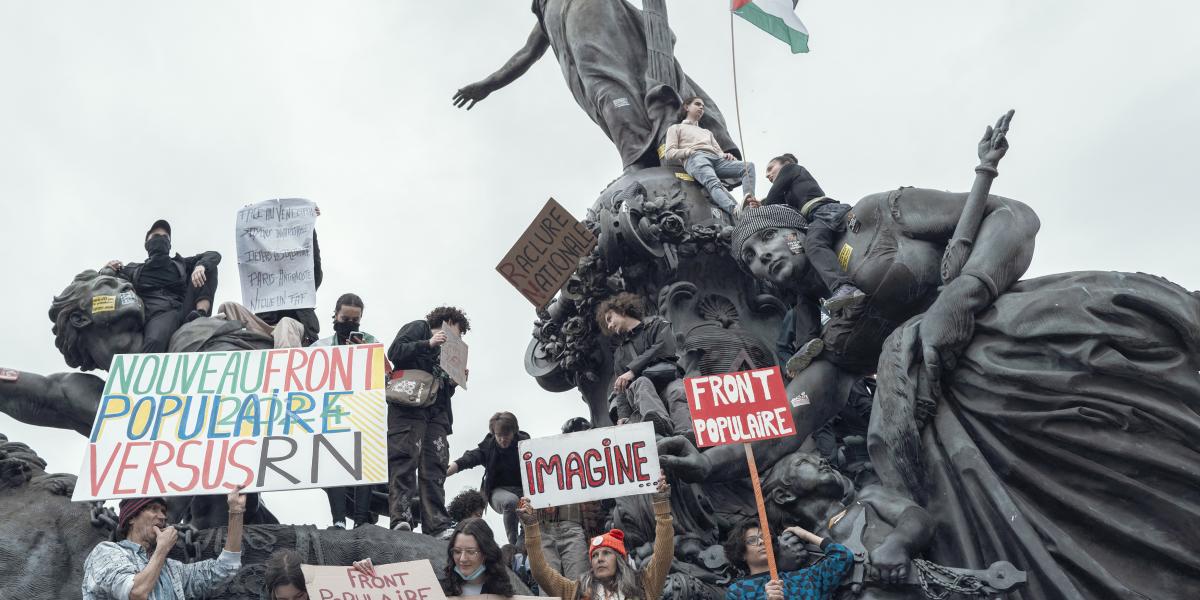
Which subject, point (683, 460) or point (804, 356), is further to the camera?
point (804, 356)

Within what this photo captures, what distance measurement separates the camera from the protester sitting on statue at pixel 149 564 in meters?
7.59

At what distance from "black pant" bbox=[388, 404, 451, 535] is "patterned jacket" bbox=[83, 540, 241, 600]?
9.72 ft

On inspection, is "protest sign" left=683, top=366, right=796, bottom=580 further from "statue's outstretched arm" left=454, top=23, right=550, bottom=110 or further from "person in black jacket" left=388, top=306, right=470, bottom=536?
"statue's outstretched arm" left=454, top=23, right=550, bottom=110

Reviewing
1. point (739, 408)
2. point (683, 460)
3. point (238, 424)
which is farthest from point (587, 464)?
point (238, 424)

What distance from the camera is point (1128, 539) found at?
8.91 meters

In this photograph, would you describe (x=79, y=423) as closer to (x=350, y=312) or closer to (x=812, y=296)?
(x=350, y=312)

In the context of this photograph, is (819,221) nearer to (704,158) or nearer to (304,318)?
(704,158)

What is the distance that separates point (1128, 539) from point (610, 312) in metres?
5.55

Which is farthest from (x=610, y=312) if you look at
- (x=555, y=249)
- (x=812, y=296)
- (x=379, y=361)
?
(x=379, y=361)

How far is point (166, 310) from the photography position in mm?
12219

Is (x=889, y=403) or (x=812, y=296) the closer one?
(x=889, y=403)

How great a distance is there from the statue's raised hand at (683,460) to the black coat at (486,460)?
1.53 metres

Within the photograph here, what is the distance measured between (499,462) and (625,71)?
282 inches

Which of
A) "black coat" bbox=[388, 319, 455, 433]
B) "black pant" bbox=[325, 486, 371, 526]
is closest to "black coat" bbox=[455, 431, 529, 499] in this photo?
"black coat" bbox=[388, 319, 455, 433]
